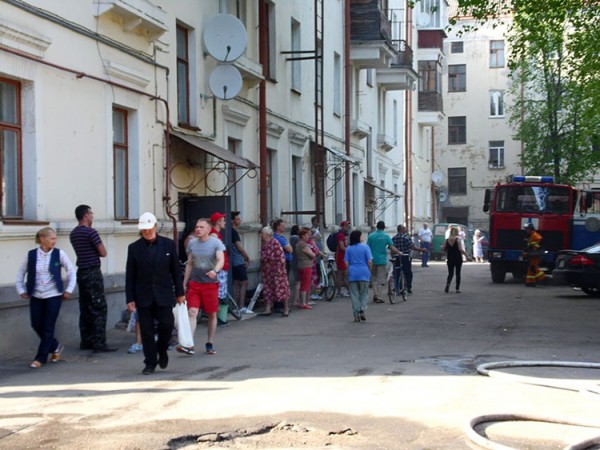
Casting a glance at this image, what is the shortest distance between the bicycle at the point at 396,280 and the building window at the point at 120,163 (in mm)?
7360

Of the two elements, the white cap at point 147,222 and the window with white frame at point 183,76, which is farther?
the window with white frame at point 183,76

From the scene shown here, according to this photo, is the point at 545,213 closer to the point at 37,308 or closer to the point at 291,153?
the point at 291,153

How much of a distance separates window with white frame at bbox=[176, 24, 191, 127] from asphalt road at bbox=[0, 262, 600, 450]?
4267 millimetres

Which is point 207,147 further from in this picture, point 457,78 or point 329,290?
point 457,78

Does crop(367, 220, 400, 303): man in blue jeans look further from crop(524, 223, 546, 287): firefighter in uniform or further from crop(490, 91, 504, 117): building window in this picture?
crop(490, 91, 504, 117): building window

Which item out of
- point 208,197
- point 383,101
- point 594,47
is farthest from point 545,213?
point 208,197

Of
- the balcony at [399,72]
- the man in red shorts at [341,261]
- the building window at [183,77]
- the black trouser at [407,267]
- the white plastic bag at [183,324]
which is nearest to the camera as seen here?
the white plastic bag at [183,324]

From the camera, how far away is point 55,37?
45.1 feet

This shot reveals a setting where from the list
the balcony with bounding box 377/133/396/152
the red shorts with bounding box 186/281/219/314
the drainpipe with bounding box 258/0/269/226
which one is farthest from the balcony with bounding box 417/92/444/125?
the red shorts with bounding box 186/281/219/314

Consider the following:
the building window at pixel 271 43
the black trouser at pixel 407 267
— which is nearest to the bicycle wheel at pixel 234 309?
the black trouser at pixel 407 267

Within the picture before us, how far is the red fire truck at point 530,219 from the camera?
2886cm

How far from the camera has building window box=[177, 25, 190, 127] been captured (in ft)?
60.1

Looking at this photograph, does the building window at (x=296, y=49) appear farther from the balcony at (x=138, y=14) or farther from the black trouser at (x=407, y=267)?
the balcony at (x=138, y=14)

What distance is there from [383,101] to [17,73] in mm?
27141
